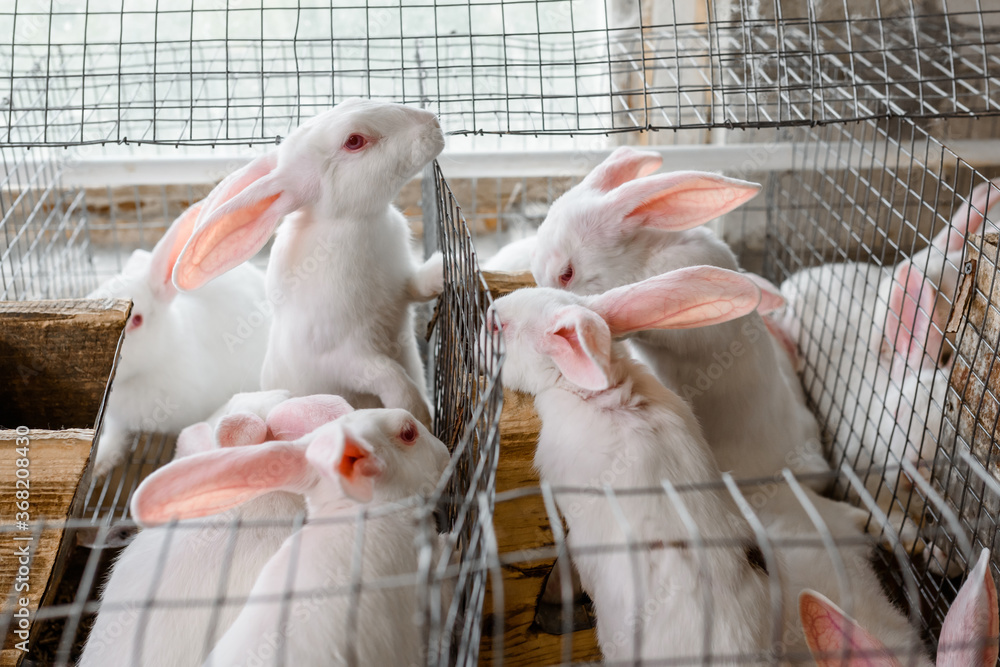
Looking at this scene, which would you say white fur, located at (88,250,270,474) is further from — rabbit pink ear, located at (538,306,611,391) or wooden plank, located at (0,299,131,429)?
rabbit pink ear, located at (538,306,611,391)

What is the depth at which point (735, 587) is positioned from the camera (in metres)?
1.27

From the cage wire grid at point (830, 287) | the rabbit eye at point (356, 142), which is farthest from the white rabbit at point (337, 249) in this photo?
the cage wire grid at point (830, 287)

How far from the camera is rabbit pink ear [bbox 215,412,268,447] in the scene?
1.49m

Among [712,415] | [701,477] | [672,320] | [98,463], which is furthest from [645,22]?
[98,463]

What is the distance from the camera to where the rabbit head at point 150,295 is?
1.95 meters

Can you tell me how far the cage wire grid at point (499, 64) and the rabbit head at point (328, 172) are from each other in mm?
161

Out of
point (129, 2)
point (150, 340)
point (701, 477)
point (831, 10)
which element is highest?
point (129, 2)

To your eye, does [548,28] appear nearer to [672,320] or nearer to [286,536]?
[672,320]

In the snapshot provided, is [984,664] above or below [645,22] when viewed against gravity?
below

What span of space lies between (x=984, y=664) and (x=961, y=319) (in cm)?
86

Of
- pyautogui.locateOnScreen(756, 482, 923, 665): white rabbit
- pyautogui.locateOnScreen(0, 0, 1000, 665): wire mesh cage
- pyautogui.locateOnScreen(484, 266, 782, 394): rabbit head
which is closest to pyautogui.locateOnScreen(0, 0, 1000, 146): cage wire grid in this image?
pyautogui.locateOnScreen(0, 0, 1000, 665): wire mesh cage

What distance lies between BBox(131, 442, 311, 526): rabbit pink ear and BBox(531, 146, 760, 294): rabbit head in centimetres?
80

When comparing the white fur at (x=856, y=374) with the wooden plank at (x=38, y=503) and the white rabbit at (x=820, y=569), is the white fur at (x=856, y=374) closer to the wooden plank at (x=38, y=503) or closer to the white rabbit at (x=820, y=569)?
the white rabbit at (x=820, y=569)

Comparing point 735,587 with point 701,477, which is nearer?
point 735,587
